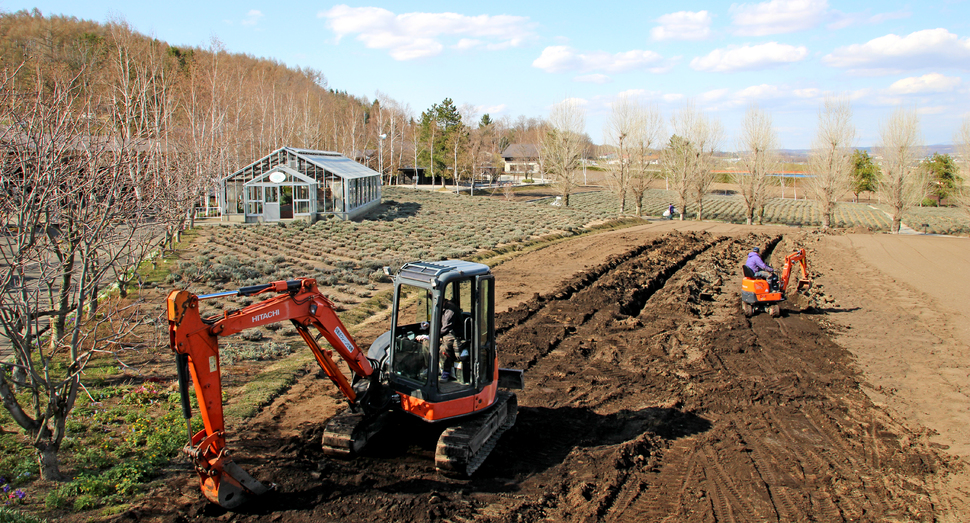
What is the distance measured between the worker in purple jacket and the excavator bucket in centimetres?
1372

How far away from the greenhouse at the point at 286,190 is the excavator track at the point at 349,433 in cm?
3136

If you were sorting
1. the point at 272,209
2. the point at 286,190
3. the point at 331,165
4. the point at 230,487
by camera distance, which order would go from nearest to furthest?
1. the point at 230,487
2. the point at 272,209
3. the point at 286,190
4. the point at 331,165

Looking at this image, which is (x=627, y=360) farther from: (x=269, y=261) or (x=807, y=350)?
(x=269, y=261)

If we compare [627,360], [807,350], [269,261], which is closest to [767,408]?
[627,360]

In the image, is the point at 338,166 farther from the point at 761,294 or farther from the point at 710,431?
the point at 710,431

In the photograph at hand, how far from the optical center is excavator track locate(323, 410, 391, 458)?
24.9 feet

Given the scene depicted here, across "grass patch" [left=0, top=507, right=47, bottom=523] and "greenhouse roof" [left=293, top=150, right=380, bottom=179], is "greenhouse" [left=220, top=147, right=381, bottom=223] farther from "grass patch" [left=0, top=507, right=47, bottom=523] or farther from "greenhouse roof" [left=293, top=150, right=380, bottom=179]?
"grass patch" [left=0, top=507, right=47, bottom=523]

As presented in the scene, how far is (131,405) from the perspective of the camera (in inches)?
375

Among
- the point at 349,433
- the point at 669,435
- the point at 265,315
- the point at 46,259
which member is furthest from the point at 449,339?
the point at 46,259

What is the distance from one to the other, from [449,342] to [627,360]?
6.42 meters

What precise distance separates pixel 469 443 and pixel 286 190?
3348cm

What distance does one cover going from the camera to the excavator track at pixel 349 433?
7598 millimetres

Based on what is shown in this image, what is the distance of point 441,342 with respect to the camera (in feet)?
25.3

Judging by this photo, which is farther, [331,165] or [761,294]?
[331,165]
